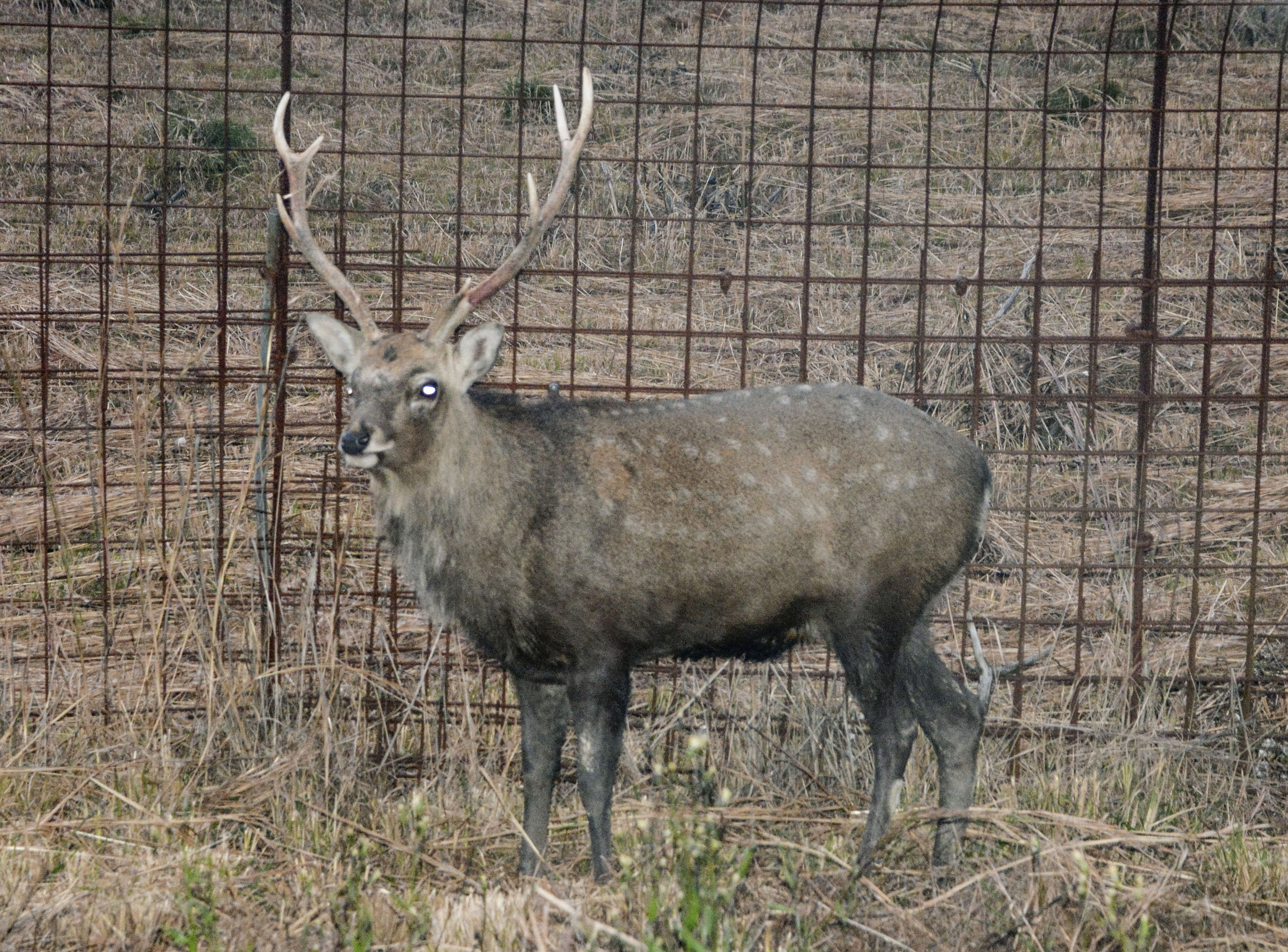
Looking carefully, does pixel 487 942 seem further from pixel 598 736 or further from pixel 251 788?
pixel 251 788

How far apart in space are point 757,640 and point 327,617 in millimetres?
2596

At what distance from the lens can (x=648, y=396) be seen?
10406 mm

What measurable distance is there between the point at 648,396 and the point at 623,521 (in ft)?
16.9

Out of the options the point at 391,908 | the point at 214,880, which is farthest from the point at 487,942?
the point at 214,880

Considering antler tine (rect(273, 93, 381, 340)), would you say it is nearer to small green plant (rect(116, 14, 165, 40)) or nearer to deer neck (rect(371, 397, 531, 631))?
deer neck (rect(371, 397, 531, 631))

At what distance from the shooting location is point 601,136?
1288 centimetres

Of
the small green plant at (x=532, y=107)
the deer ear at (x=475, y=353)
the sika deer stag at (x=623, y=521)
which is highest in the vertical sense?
the small green plant at (x=532, y=107)

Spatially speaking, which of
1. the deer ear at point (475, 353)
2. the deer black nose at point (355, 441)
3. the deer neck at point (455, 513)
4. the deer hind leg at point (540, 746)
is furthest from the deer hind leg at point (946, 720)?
the deer black nose at point (355, 441)

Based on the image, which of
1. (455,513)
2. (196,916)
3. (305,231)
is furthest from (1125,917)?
(305,231)

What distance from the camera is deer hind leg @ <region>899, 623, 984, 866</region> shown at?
577 cm

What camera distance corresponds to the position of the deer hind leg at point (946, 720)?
5.77m

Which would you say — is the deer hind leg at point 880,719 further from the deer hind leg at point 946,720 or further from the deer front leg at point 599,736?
the deer front leg at point 599,736

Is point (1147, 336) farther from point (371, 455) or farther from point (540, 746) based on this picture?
point (371, 455)

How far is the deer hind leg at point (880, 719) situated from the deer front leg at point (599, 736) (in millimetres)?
869
